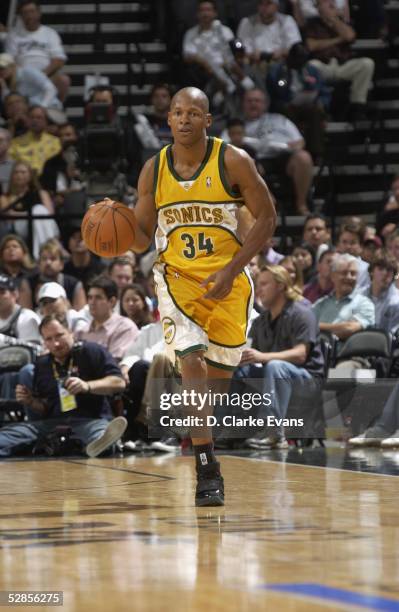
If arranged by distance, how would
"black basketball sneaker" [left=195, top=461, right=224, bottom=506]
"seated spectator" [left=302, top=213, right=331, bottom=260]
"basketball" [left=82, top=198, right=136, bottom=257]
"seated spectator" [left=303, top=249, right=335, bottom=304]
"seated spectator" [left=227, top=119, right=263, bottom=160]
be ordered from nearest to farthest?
1. "black basketball sneaker" [left=195, top=461, right=224, bottom=506]
2. "basketball" [left=82, top=198, right=136, bottom=257]
3. "seated spectator" [left=303, top=249, right=335, bottom=304]
4. "seated spectator" [left=302, top=213, right=331, bottom=260]
5. "seated spectator" [left=227, top=119, right=263, bottom=160]

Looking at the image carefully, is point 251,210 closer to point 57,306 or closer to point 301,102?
point 57,306

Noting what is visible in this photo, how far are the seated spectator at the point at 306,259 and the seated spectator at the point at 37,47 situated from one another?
474 cm

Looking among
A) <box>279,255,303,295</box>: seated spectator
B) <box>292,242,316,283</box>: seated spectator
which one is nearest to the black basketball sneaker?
<box>279,255,303,295</box>: seated spectator

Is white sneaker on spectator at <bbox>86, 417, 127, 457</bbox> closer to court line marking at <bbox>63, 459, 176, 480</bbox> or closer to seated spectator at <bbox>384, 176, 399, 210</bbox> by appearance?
court line marking at <bbox>63, 459, 176, 480</bbox>

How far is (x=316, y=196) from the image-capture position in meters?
14.3

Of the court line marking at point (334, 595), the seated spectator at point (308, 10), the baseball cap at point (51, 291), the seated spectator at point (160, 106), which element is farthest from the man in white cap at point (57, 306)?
the seated spectator at point (308, 10)

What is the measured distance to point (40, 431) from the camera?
8445 mm

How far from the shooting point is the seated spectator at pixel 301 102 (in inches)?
549

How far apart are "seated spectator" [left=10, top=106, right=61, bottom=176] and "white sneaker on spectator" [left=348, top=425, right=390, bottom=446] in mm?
5742

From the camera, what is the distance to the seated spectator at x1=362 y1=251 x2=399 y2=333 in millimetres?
9531

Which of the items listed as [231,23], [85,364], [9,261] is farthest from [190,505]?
[231,23]

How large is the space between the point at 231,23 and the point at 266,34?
2.99 feet

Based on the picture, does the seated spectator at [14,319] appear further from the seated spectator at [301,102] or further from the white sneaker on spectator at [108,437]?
the seated spectator at [301,102]

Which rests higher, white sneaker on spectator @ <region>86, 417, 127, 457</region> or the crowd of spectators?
the crowd of spectators
